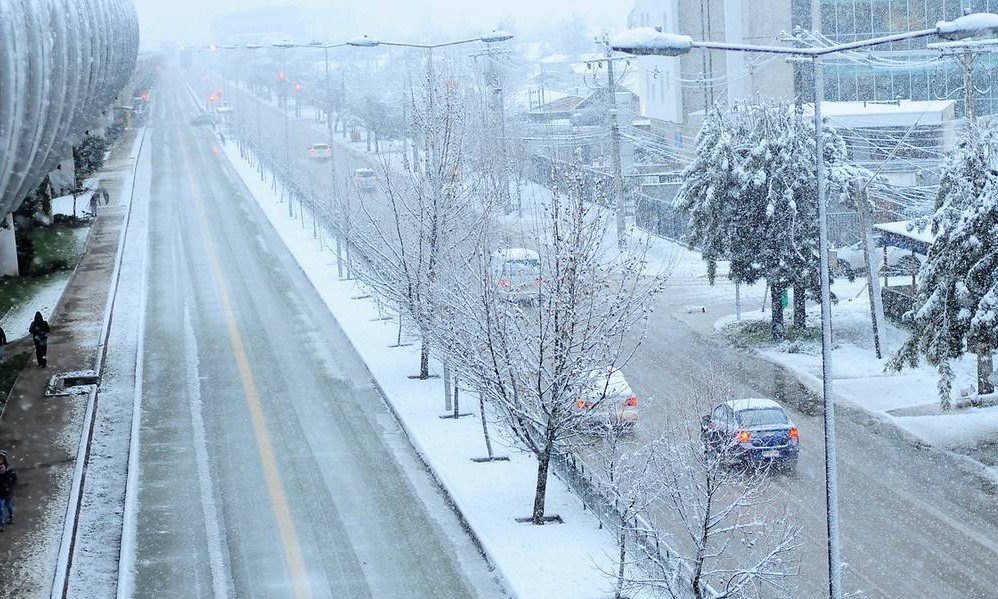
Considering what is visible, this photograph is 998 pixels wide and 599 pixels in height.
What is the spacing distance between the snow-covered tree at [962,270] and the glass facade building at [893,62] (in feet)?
100

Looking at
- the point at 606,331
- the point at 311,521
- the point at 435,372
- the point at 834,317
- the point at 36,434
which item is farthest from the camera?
the point at 834,317

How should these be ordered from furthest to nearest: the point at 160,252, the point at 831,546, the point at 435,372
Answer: the point at 160,252 < the point at 435,372 < the point at 831,546

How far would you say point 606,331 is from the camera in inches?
690

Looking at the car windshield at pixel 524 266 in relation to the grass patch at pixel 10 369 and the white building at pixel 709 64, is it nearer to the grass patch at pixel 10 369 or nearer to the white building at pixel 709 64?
the grass patch at pixel 10 369

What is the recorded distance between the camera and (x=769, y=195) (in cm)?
3034

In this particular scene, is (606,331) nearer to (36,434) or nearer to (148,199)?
(36,434)

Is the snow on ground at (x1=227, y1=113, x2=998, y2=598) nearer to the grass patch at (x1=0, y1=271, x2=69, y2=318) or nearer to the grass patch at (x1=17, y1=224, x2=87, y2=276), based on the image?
the grass patch at (x1=0, y1=271, x2=69, y2=318)

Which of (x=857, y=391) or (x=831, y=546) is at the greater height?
(x=831, y=546)

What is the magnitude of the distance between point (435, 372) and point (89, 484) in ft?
30.0

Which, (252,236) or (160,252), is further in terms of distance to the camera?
(252,236)

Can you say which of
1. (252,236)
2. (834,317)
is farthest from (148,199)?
(834,317)

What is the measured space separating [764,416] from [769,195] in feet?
34.8

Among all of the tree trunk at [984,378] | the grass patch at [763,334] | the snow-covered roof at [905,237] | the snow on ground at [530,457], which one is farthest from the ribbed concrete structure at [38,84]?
the snow-covered roof at [905,237]

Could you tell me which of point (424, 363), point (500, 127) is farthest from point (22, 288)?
point (500, 127)
